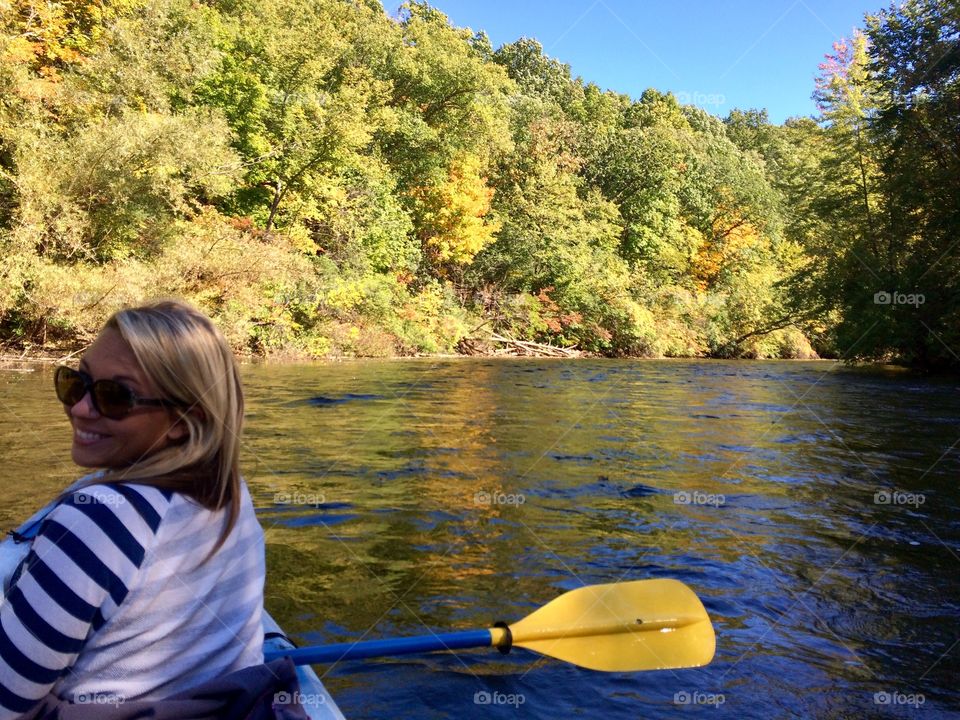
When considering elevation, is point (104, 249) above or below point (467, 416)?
above

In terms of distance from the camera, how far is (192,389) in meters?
1.49

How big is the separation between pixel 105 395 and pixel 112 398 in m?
0.01

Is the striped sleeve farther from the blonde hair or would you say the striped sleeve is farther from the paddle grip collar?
the paddle grip collar

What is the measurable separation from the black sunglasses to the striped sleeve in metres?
0.23

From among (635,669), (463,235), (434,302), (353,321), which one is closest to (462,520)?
(635,669)

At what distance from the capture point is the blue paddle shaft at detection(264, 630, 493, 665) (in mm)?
2348

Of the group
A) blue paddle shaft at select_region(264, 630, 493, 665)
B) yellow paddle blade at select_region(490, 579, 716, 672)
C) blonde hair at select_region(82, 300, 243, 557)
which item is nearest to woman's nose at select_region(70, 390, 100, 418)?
blonde hair at select_region(82, 300, 243, 557)

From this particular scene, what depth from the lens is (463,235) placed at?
84.3ft

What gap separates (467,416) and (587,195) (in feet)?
80.7

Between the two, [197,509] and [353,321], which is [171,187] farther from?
[197,509]

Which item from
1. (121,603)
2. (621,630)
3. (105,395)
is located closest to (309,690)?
(121,603)

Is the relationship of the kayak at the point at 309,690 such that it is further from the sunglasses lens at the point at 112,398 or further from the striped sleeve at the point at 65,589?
the sunglasses lens at the point at 112,398

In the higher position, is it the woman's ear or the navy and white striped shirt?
the woman's ear

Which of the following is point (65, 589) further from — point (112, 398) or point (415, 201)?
point (415, 201)
